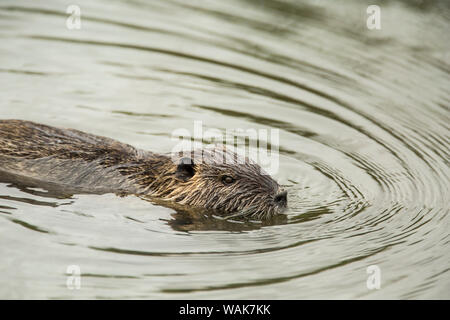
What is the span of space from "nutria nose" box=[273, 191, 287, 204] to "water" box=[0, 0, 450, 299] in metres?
0.22

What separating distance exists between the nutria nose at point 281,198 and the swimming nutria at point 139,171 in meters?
0.01

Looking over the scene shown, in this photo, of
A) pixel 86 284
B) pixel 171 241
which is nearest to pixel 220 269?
pixel 171 241

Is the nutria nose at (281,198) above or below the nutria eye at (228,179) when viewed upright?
below

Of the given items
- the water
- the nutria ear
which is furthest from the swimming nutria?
the water

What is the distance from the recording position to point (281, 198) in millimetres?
7105

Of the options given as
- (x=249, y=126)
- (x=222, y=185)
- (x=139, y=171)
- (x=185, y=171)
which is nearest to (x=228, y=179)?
(x=222, y=185)

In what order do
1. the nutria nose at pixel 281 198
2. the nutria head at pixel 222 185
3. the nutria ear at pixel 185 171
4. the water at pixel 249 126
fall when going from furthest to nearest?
the nutria ear at pixel 185 171
the nutria head at pixel 222 185
the nutria nose at pixel 281 198
the water at pixel 249 126

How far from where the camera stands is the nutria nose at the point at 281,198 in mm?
7062

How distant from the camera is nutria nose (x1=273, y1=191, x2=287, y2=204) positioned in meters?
7.06

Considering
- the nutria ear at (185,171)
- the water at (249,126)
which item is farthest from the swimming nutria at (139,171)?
the water at (249,126)

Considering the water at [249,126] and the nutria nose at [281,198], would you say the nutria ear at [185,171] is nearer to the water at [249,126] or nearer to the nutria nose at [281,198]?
the water at [249,126]

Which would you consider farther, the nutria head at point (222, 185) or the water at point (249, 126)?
the nutria head at point (222, 185)

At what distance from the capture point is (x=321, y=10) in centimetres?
1161
